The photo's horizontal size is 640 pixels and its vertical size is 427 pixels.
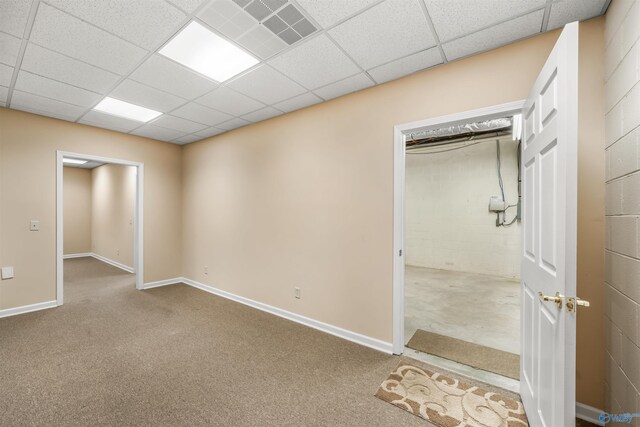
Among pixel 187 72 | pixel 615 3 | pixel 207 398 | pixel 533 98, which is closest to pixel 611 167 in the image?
pixel 533 98

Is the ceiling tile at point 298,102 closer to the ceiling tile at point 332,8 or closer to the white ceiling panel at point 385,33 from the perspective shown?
the white ceiling panel at point 385,33

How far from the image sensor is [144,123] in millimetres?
3922

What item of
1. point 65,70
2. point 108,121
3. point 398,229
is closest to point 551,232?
point 398,229

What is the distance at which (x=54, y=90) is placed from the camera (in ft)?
9.32

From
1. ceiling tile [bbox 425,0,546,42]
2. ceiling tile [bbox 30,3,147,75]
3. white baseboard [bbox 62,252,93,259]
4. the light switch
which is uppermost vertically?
ceiling tile [bbox 425,0,546,42]

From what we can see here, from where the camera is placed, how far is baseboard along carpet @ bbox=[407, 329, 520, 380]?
92.3 inches

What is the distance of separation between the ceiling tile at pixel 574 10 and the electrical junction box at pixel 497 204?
166 inches

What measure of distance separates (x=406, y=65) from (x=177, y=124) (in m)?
3.26

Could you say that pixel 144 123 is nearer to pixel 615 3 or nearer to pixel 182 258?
pixel 182 258

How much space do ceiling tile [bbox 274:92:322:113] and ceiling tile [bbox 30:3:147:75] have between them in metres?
1.41

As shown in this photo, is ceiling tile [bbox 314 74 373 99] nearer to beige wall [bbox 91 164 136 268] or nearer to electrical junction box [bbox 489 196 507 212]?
electrical junction box [bbox 489 196 507 212]

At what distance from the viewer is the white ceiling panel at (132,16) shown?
1.68 meters

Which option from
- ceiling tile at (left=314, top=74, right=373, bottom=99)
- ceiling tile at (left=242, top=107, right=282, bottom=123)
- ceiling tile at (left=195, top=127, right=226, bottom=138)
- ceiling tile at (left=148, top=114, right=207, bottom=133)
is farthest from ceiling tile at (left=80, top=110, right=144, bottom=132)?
ceiling tile at (left=314, top=74, right=373, bottom=99)

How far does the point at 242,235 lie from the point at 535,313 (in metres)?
3.49
